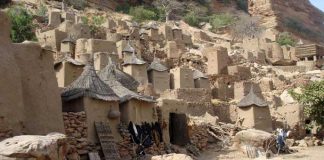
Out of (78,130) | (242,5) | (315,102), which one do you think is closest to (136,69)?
(315,102)

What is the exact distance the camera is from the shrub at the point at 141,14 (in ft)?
175

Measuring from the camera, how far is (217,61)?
35.1m

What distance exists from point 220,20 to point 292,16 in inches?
547

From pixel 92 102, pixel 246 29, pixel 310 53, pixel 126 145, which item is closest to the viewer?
pixel 92 102

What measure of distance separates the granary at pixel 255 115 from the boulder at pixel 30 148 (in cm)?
1436

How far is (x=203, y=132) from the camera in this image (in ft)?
69.6

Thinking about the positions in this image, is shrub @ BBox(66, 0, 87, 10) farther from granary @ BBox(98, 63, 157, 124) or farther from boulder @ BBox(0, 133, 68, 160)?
boulder @ BBox(0, 133, 68, 160)

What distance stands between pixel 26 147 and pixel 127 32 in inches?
1144

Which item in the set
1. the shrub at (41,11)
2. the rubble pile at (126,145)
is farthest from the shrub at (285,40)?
the rubble pile at (126,145)

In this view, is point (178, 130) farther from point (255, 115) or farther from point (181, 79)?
point (181, 79)

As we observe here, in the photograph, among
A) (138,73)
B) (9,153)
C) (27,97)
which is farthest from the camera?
(138,73)

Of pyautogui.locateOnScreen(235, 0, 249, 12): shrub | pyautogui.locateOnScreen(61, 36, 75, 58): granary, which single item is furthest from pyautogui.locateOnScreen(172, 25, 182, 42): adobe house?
pyautogui.locateOnScreen(235, 0, 249, 12): shrub

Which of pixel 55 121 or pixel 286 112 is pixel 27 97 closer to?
pixel 55 121

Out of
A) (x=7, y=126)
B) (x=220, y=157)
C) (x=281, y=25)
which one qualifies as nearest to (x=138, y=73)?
(x=220, y=157)
